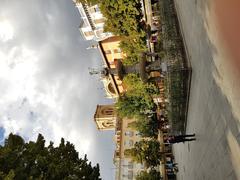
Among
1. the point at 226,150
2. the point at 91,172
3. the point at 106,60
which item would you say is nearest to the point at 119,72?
the point at 91,172

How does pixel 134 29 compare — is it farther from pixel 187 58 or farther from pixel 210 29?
pixel 210 29

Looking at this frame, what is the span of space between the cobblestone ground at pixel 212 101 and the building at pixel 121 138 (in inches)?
1858

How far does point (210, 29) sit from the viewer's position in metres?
12.8

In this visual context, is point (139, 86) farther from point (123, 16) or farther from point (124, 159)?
point (124, 159)

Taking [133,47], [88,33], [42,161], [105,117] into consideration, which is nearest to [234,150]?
[42,161]

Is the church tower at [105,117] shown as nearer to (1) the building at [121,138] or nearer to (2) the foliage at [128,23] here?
(1) the building at [121,138]

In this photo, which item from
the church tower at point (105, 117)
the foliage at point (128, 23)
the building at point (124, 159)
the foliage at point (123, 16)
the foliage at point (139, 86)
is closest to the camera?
the foliage at point (123, 16)

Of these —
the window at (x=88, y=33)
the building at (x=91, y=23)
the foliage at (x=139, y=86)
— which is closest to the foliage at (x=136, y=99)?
the foliage at (x=139, y=86)

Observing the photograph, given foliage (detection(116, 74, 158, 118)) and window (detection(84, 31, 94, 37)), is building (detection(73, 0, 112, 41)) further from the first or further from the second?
foliage (detection(116, 74, 158, 118))

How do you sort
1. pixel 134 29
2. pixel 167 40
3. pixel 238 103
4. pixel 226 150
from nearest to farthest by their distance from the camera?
pixel 238 103 → pixel 226 150 → pixel 167 40 → pixel 134 29

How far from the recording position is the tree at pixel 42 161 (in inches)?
688

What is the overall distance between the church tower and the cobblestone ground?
224 feet

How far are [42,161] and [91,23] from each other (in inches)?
2374

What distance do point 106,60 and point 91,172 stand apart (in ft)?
130
